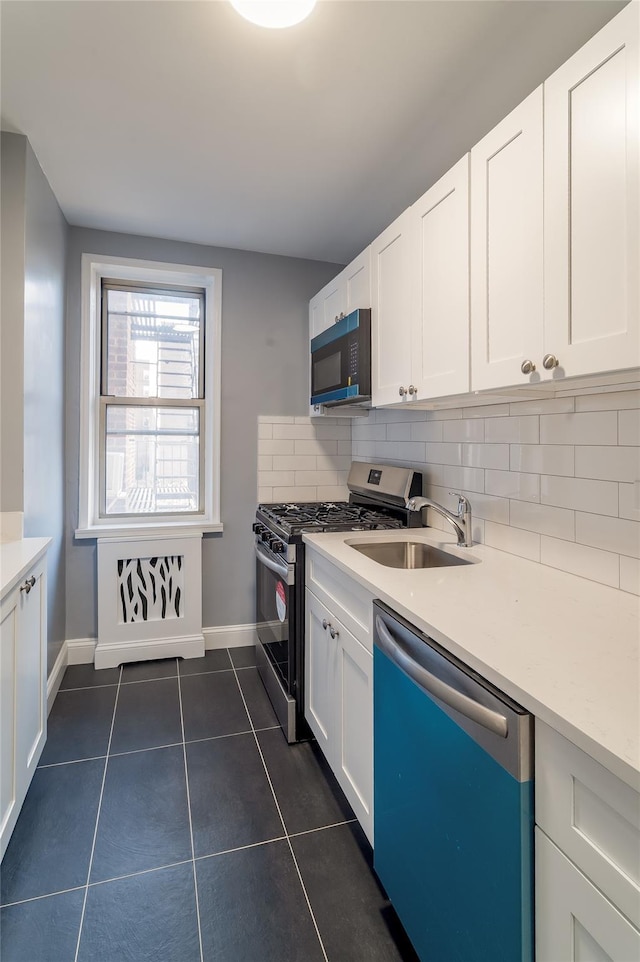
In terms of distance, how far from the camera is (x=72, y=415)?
271cm

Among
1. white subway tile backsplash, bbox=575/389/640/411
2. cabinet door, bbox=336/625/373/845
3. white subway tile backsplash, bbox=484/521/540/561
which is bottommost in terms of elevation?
cabinet door, bbox=336/625/373/845

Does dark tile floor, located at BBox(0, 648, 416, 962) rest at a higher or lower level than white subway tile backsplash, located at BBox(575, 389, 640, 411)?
lower

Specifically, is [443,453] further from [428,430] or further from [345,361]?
[345,361]

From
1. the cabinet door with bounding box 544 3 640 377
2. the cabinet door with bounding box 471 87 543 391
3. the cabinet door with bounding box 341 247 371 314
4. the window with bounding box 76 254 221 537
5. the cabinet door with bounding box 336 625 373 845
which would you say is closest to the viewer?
the cabinet door with bounding box 544 3 640 377

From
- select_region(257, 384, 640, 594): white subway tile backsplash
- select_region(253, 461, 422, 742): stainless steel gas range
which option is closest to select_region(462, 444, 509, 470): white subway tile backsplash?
select_region(257, 384, 640, 594): white subway tile backsplash

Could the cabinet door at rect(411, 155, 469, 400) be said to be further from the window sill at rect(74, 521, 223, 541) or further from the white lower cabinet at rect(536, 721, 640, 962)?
the window sill at rect(74, 521, 223, 541)

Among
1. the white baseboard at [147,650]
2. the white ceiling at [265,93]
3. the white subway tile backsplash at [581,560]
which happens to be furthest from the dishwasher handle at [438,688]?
the white baseboard at [147,650]

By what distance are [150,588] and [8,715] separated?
4.84 ft

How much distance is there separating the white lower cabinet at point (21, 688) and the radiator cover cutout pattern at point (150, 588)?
0.96 m

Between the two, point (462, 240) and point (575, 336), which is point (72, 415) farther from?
point (575, 336)

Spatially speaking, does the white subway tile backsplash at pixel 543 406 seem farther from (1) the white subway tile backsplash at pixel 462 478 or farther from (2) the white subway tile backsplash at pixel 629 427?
(1) the white subway tile backsplash at pixel 462 478

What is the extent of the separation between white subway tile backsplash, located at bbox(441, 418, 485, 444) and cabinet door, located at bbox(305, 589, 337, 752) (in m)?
0.92

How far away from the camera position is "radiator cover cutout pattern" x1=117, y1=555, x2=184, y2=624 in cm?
279

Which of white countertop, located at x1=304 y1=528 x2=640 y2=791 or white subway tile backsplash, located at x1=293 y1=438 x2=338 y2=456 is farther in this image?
white subway tile backsplash, located at x1=293 y1=438 x2=338 y2=456
